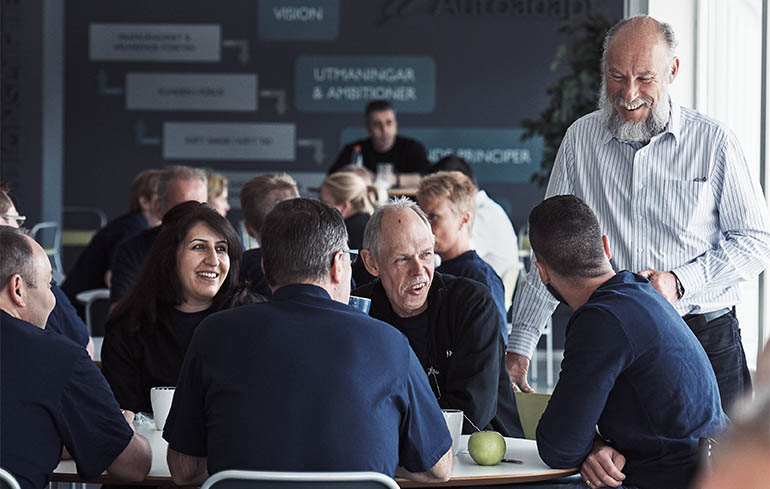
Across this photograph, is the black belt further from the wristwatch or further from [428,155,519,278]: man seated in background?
[428,155,519,278]: man seated in background

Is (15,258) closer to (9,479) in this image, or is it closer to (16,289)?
(16,289)

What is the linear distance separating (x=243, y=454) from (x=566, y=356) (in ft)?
2.56

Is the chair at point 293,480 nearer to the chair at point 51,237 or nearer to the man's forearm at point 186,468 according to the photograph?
the man's forearm at point 186,468

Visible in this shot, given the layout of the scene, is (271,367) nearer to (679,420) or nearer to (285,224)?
(285,224)

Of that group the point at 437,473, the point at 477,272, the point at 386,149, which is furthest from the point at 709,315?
the point at 386,149

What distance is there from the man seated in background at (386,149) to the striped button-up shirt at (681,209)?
527 centimetres

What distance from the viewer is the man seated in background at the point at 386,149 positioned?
8477 mm

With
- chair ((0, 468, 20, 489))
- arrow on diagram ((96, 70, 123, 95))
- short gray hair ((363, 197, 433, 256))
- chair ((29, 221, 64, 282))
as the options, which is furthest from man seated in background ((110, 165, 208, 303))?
arrow on diagram ((96, 70, 123, 95))

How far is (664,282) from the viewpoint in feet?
9.36

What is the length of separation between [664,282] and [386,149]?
233 inches

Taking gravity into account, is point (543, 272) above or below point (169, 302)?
above

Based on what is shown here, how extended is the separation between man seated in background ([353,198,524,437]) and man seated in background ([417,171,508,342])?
68 centimetres

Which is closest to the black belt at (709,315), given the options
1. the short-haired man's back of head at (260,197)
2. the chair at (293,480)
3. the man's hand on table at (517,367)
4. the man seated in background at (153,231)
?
the man's hand on table at (517,367)

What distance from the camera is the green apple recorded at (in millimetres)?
2420
